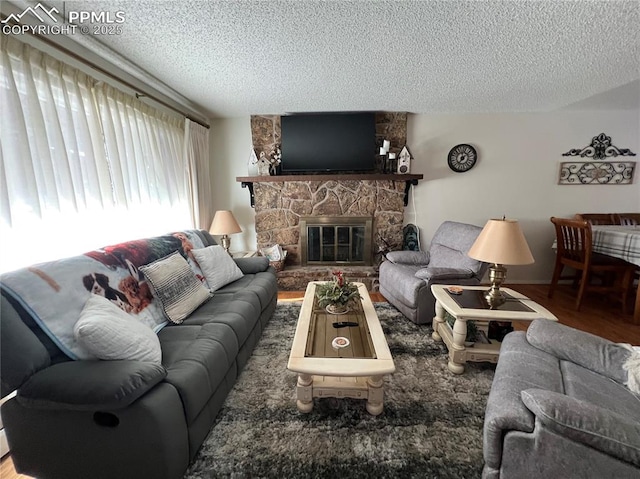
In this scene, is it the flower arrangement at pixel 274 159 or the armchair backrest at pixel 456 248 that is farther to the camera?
the flower arrangement at pixel 274 159

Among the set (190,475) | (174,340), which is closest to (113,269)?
(174,340)

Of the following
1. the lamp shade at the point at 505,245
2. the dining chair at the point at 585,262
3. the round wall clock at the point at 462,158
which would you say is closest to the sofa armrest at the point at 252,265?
the lamp shade at the point at 505,245

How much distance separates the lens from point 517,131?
3.49 metres

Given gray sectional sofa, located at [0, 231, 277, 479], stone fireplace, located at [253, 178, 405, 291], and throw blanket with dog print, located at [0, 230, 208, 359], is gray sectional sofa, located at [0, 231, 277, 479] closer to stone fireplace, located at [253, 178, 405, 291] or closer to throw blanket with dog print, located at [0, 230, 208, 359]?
throw blanket with dog print, located at [0, 230, 208, 359]

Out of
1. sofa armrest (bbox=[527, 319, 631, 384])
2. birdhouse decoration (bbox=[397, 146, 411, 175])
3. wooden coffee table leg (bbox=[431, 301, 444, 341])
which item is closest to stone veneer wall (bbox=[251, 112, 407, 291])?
birdhouse decoration (bbox=[397, 146, 411, 175])

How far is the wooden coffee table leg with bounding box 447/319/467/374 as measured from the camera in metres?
1.81

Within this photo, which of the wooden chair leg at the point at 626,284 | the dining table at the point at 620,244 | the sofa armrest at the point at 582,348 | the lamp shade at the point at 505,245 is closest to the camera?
the sofa armrest at the point at 582,348

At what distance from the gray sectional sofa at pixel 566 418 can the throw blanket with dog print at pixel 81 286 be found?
177 cm

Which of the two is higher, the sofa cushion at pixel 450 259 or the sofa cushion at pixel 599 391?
the sofa cushion at pixel 450 259

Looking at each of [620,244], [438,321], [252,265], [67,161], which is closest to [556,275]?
[620,244]

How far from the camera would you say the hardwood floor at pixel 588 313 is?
244cm

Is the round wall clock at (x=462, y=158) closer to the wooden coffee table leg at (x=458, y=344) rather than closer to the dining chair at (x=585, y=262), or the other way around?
the dining chair at (x=585, y=262)

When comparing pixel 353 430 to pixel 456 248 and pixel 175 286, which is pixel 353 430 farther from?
pixel 456 248

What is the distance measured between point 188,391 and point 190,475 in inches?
15.0
